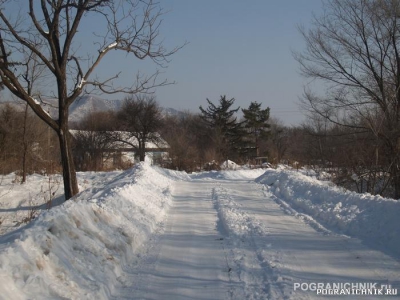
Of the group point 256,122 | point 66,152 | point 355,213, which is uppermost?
point 256,122

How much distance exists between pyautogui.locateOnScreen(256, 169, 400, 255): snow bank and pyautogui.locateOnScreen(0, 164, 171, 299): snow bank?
406 centimetres

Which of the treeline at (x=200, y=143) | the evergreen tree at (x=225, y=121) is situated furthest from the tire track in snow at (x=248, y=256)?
the evergreen tree at (x=225, y=121)

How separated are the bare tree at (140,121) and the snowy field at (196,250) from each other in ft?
131

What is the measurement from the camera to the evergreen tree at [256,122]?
6247 centimetres

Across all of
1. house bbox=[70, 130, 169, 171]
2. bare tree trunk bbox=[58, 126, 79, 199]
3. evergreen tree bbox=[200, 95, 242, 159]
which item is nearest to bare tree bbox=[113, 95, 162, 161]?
house bbox=[70, 130, 169, 171]

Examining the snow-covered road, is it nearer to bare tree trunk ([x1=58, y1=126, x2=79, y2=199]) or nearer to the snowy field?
the snowy field

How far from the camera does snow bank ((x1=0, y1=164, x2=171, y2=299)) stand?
14.3 ft

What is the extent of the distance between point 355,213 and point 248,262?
3.95 m

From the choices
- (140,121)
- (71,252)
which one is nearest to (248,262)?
(71,252)

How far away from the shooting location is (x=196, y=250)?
6.98 m

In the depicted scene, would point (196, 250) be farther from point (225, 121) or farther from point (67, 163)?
point (225, 121)

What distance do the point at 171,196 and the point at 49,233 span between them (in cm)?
901

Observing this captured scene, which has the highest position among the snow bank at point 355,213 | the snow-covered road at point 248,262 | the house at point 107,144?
the house at point 107,144

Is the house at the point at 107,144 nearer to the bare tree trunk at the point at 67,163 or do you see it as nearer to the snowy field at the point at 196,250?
the bare tree trunk at the point at 67,163
